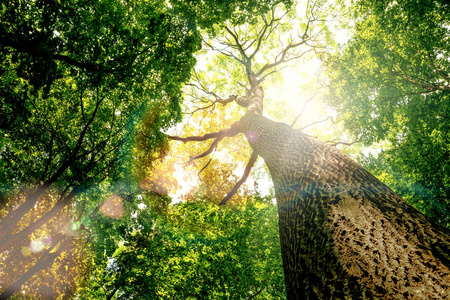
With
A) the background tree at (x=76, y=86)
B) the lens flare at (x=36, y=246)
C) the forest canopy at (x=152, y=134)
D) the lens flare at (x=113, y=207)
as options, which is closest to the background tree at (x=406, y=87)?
the forest canopy at (x=152, y=134)

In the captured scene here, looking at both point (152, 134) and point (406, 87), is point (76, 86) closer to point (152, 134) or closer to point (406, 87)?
point (152, 134)

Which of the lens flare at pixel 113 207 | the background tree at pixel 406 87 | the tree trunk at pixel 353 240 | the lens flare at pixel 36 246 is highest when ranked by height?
the background tree at pixel 406 87

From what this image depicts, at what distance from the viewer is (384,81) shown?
23.5ft

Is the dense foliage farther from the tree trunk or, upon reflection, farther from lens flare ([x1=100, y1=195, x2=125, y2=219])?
the tree trunk

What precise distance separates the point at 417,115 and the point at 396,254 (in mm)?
8616

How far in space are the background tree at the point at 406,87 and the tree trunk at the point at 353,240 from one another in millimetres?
6835

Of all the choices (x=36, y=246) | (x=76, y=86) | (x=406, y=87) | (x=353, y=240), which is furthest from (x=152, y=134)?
(x=406, y=87)

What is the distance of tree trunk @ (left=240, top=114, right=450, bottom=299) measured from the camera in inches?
42.7

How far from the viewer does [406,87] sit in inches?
272

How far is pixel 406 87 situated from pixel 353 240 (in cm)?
850

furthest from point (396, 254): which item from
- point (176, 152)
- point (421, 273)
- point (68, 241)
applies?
point (68, 241)

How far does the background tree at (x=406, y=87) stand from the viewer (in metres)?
6.04

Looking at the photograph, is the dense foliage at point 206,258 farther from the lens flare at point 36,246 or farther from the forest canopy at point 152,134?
the lens flare at point 36,246

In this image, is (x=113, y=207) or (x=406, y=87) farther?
(x=113, y=207)
